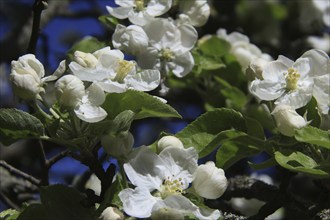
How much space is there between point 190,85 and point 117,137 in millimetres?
1096

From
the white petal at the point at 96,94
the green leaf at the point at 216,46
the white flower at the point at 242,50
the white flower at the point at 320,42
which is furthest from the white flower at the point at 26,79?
the white flower at the point at 320,42

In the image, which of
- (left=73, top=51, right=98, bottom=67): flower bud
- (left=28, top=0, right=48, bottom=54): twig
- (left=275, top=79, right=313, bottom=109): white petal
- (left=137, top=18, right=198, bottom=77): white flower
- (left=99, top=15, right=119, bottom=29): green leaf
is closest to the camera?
(left=73, top=51, right=98, bottom=67): flower bud

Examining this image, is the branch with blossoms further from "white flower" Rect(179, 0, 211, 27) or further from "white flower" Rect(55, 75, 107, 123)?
"white flower" Rect(179, 0, 211, 27)

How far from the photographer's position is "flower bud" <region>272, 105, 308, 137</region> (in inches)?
65.2

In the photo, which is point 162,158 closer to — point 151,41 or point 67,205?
point 67,205

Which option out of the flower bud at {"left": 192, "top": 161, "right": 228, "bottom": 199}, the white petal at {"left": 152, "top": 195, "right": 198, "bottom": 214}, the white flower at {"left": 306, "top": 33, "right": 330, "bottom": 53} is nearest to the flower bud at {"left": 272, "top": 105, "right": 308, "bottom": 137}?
the flower bud at {"left": 192, "top": 161, "right": 228, "bottom": 199}

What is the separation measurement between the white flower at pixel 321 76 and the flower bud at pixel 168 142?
43 cm

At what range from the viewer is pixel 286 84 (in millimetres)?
1794

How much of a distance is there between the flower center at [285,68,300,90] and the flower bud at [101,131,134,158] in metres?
0.46

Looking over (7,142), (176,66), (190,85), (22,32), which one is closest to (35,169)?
(22,32)

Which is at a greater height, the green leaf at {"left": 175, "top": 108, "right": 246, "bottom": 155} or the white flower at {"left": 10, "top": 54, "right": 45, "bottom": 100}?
the white flower at {"left": 10, "top": 54, "right": 45, "bottom": 100}

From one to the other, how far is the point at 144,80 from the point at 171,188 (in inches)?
12.8

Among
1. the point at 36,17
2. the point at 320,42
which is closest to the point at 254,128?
the point at 36,17

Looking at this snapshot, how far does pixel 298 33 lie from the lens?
3982 mm
